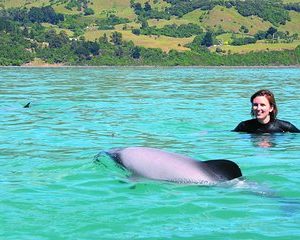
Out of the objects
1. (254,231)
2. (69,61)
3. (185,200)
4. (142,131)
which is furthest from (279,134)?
(69,61)

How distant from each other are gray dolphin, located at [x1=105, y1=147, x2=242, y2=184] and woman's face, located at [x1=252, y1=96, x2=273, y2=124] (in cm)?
424

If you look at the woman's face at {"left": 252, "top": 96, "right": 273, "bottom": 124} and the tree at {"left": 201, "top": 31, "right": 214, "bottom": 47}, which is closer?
the woman's face at {"left": 252, "top": 96, "right": 273, "bottom": 124}

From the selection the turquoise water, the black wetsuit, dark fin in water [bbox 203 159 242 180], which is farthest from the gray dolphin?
the black wetsuit

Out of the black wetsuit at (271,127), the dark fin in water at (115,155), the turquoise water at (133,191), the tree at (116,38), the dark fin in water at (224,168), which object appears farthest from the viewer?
the tree at (116,38)

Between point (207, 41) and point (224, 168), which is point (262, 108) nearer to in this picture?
point (224, 168)

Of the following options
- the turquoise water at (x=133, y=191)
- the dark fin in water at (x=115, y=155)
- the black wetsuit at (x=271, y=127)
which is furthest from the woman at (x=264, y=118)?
the dark fin in water at (x=115, y=155)

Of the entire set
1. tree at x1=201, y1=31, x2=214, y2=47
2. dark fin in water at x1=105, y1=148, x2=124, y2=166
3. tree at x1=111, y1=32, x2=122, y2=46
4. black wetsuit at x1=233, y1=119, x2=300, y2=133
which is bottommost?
tree at x1=201, y1=31, x2=214, y2=47

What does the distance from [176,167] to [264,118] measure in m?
5.32

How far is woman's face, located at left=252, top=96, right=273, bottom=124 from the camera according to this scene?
530 inches

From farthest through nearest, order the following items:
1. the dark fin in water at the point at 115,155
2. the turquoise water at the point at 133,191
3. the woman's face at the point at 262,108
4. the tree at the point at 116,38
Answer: the tree at the point at 116,38 → the woman's face at the point at 262,108 → the dark fin in water at the point at 115,155 → the turquoise water at the point at 133,191

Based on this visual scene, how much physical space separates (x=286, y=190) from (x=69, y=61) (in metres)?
150

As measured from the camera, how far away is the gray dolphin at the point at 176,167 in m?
9.00

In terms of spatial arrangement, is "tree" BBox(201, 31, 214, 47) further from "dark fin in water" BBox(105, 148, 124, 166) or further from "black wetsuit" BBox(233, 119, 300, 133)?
"dark fin in water" BBox(105, 148, 124, 166)

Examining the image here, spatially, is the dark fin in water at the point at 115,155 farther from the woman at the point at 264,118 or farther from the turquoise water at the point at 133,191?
the woman at the point at 264,118
